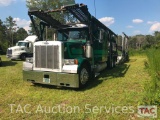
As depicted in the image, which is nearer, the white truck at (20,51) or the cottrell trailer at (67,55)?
the cottrell trailer at (67,55)

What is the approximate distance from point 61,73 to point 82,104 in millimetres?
1592

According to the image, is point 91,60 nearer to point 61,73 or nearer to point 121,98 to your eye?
point 61,73

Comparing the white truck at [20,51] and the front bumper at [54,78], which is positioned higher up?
the white truck at [20,51]

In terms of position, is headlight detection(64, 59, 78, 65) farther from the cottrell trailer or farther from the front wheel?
the front wheel

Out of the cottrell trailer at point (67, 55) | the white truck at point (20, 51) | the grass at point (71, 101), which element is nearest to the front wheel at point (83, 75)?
the cottrell trailer at point (67, 55)

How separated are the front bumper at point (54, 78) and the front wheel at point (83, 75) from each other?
0.94 ft

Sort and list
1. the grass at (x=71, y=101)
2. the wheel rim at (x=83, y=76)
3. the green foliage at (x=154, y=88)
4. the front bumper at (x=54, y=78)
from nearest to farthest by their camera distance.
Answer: the grass at (x=71, y=101)
the green foliage at (x=154, y=88)
the front bumper at (x=54, y=78)
the wheel rim at (x=83, y=76)

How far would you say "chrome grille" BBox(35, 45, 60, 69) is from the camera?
586 centimetres

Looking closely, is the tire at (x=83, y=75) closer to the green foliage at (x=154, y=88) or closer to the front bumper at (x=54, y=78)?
the front bumper at (x=54, y=78)

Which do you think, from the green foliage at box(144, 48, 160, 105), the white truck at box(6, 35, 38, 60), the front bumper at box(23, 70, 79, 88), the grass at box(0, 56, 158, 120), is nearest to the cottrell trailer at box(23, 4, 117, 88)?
the front bumper at box(23, 70, 79, 88)

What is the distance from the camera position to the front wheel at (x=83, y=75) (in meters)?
5.94

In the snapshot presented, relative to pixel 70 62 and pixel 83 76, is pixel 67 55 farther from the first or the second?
pixel 83 76

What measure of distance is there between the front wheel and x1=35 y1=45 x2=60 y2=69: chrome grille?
0.85 metres

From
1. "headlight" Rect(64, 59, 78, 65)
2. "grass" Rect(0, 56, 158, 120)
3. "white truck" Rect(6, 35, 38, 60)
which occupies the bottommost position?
"grass" Rect(0, 56, 158, 120)
